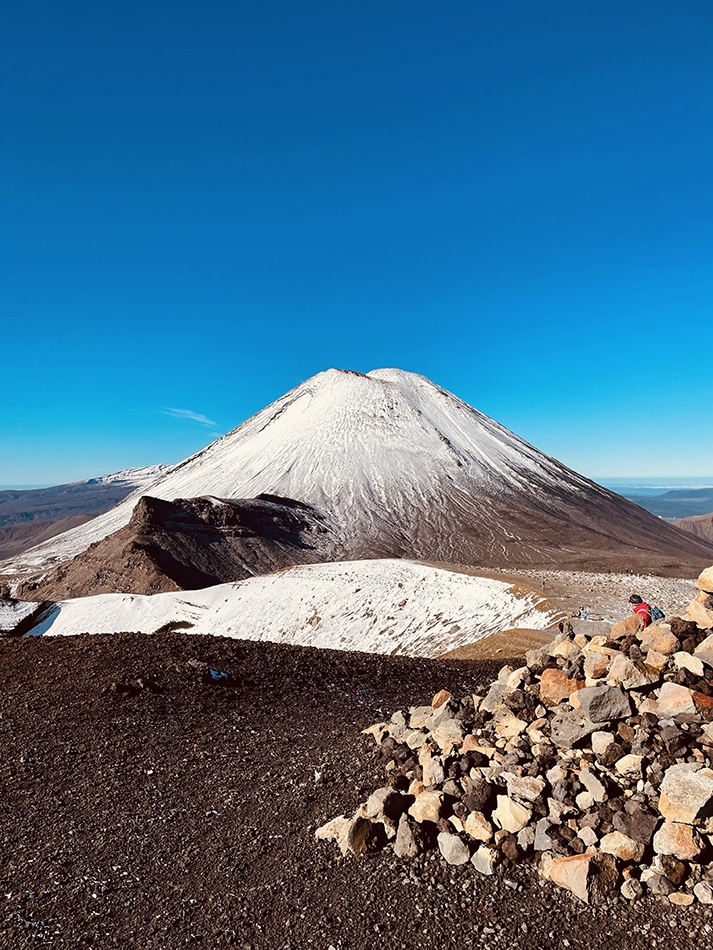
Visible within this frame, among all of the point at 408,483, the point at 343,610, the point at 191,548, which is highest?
the point at 408,483

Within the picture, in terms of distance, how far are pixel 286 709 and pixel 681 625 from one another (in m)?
6.98

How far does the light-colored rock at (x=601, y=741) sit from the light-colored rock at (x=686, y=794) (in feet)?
1.93

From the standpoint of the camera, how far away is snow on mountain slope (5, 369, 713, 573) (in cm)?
7369

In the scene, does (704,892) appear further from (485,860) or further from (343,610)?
(343,610)

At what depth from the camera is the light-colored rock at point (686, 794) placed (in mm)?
5125

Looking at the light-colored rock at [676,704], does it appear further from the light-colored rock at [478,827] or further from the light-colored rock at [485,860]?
the light-colored rock at [485,860]

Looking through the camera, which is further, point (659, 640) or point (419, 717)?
point (419, 717)

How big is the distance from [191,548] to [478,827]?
176ft

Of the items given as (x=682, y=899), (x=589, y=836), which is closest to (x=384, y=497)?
(x=589, y=836)

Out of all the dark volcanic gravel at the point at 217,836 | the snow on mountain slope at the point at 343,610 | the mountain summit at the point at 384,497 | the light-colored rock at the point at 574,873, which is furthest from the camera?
the mountain summit at the point at 384,497

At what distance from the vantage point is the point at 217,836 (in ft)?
21.5

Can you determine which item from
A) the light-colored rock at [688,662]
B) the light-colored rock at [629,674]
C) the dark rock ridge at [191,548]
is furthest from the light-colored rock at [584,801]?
the dark rock ridge at [191,548]

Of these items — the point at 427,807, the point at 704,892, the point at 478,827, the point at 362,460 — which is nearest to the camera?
the point at 704,892

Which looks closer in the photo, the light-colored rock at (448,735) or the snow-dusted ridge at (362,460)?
the light-colored rock at (448,735)
